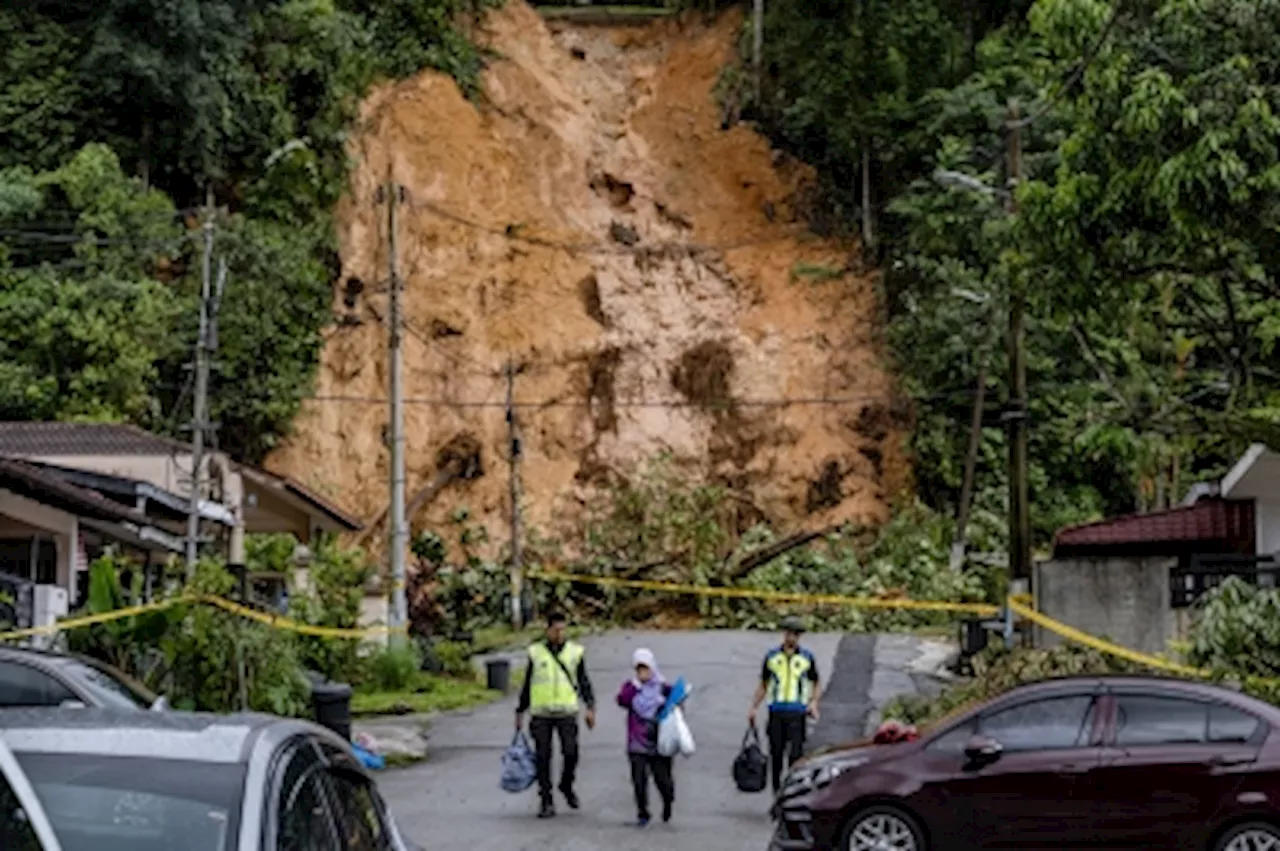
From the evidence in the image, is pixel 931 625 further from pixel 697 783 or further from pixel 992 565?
pixel 697 783

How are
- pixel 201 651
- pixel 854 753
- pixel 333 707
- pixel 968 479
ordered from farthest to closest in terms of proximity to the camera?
pixel 968 479 → pixel 201 651 → pixel 333 707 → pixel 854 753

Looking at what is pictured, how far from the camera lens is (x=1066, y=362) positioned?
39.4 metres

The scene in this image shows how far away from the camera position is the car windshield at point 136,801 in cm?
545

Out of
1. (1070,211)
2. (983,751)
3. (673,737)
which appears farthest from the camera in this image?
(1070,211)

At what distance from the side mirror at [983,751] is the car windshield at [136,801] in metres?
7.98

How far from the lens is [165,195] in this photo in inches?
1532

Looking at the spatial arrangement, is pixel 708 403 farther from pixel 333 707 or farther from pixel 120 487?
pixel 333 707

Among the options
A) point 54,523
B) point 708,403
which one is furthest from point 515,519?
point 54,523

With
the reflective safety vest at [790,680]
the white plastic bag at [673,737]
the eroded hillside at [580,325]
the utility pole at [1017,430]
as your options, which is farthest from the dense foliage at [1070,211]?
the white plastic bag at [673,737]

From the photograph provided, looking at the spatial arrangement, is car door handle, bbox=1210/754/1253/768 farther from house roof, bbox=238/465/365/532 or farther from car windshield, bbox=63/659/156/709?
house roof, bbox=238/465/365/532

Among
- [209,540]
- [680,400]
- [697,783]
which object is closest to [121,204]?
[209,540]

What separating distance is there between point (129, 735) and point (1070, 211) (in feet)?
45.2

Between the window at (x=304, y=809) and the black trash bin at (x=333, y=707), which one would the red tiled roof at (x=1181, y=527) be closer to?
the black trash bin at (x=333, y=707)

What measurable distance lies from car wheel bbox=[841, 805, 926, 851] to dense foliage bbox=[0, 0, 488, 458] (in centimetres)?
2304
